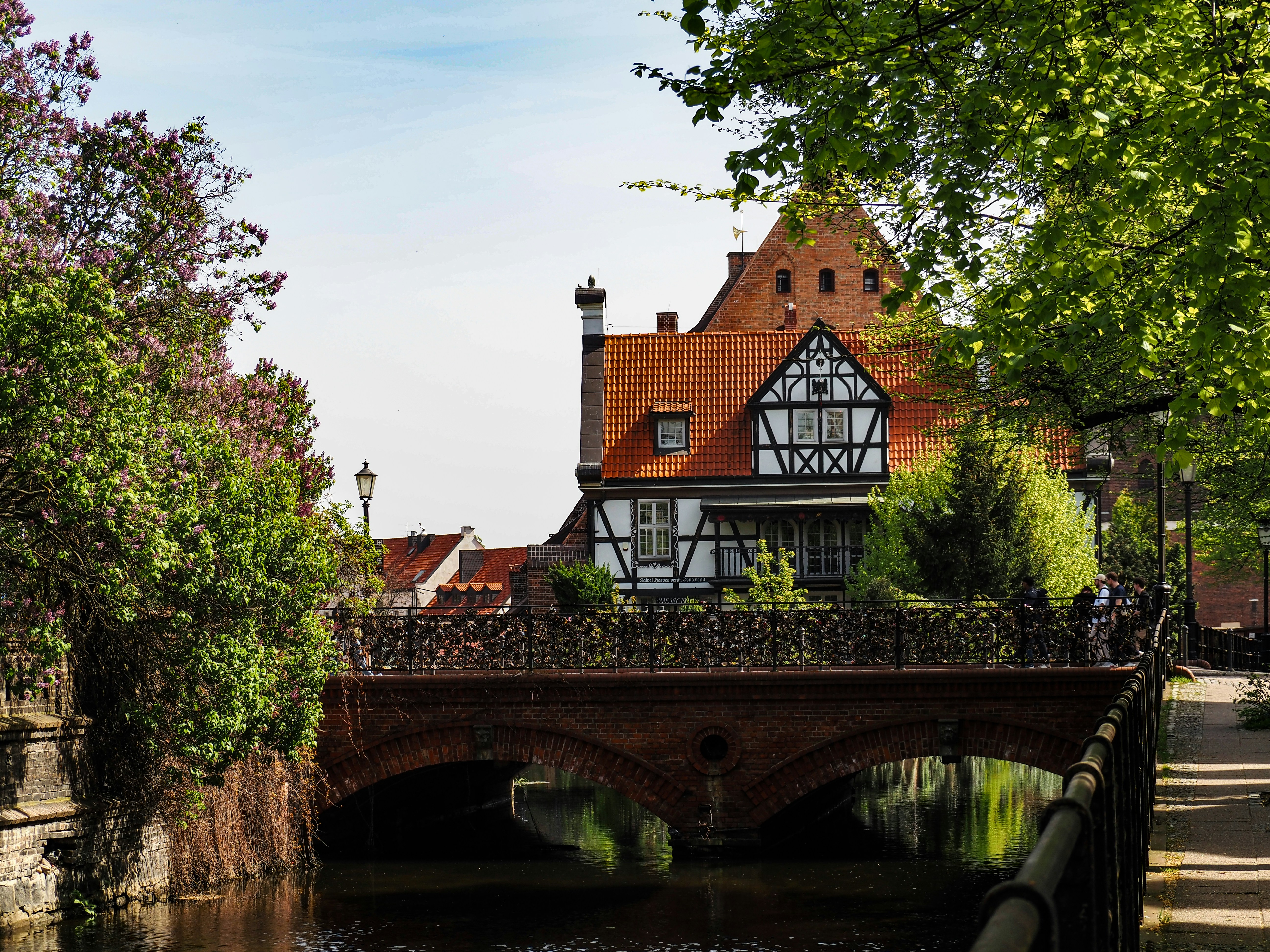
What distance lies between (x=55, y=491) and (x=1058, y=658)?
1296 centimetres

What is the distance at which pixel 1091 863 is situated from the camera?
324cm

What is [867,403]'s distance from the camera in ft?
121

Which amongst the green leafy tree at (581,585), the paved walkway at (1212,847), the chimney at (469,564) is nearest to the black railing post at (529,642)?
the paved walkway at (1212,847)

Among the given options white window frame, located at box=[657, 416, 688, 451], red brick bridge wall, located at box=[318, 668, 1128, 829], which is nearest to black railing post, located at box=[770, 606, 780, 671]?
red brick bridge wall, located at box=[318, 668, 1128, 829]

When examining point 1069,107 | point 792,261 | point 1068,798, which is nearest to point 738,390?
point 792,261

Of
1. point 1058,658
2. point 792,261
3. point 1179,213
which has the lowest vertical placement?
point 1058,658

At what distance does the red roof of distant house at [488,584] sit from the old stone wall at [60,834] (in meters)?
47.8

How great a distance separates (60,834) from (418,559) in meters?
63.4

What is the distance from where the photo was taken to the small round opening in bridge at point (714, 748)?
20.0 metres

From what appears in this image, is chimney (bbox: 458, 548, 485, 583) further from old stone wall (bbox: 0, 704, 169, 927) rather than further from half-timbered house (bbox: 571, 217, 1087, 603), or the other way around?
old stone wall (bbox: 0, 704, 169, 927)

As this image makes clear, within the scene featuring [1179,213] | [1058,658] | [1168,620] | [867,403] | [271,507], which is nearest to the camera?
[1179,213]

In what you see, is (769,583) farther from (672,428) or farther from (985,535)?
(672,428)

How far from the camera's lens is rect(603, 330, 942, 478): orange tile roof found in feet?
124

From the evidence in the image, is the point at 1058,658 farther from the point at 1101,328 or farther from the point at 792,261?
the point at 792,261
